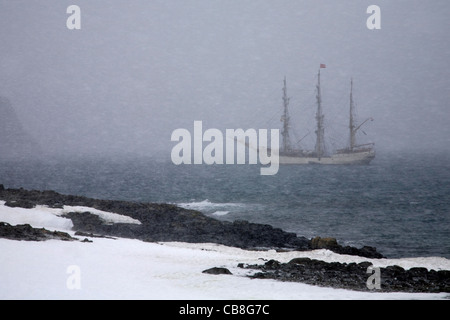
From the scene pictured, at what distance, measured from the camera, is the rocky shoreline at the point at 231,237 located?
41.8 ft

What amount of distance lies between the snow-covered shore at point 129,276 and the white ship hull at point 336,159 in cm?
11112

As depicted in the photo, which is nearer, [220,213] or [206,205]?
[220,213]

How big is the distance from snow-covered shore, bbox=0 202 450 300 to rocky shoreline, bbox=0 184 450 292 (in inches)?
35.0

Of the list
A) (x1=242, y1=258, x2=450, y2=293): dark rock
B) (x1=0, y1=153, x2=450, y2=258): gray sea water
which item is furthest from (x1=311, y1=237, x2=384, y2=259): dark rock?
(x1=242, y1=258, x2=450, y2=293): dark rock

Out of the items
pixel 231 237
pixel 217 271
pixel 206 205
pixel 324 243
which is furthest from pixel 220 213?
pixel 217 271

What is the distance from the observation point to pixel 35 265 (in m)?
12.2

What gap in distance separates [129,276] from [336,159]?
120 metres

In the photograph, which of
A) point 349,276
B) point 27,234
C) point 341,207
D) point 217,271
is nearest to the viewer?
point 217,271

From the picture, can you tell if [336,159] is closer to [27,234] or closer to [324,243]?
[324,243]

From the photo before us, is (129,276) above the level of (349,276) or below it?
above

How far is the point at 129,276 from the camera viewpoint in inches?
476

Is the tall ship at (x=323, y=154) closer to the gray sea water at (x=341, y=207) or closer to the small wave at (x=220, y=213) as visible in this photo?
the gray sea water at (x=341, y=207)

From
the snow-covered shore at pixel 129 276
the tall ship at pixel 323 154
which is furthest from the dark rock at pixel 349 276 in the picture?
the tall ship at pixel 323 154
